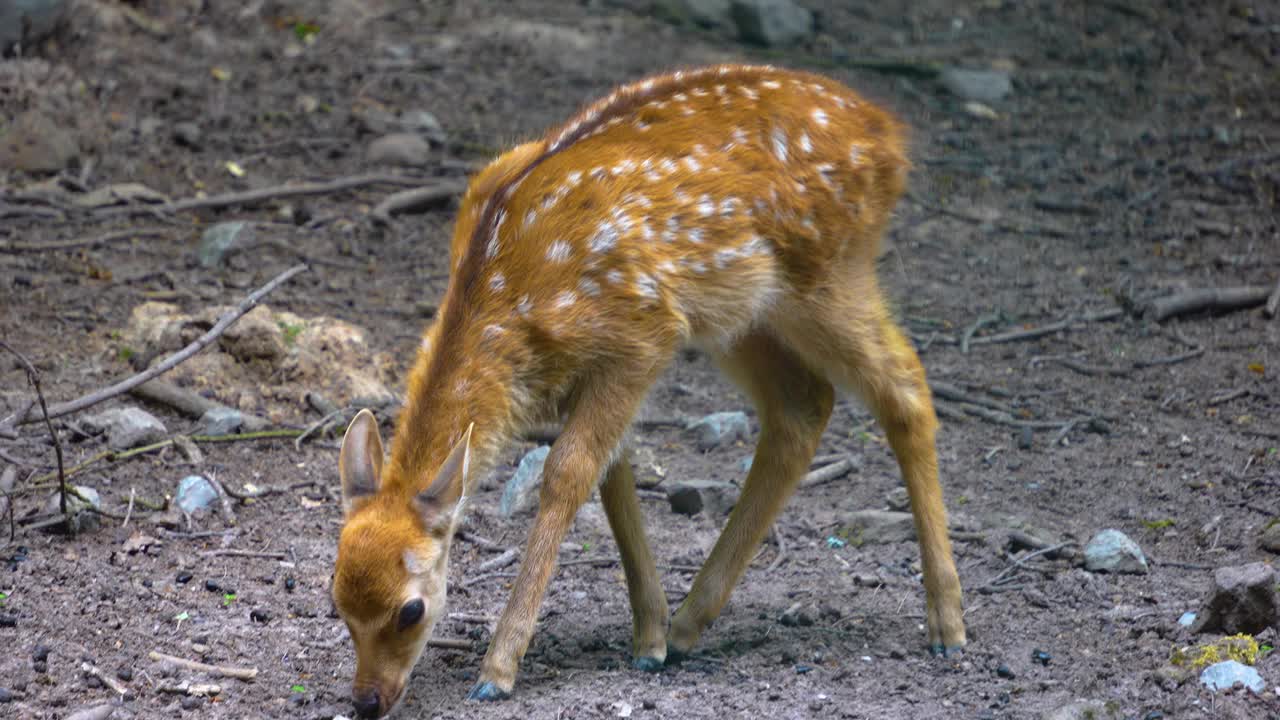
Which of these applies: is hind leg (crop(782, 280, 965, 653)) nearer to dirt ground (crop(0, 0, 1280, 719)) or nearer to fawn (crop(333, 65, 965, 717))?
fawn (crop(333, 65, 965, 717))

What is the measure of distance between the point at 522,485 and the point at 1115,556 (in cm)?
253

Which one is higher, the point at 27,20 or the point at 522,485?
the point at 27,20

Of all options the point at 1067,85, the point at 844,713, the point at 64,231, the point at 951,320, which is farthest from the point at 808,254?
the point at 1067,85

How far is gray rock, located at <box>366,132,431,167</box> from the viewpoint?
9852 mm

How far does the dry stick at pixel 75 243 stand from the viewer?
26.1ft

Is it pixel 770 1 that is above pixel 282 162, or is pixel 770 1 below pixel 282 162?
above

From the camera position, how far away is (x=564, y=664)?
501cm

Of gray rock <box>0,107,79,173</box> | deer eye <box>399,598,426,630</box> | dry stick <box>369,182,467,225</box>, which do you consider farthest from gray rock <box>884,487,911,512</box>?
gray rock <box>0,107,79,173</box>

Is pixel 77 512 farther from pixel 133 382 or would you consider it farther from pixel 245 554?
pixel 245 554

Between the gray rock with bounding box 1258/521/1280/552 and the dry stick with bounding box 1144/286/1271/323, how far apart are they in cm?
260

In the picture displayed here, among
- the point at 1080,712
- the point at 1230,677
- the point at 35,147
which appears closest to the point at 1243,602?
the point at 1230,677

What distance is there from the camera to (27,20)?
1018 centimetres

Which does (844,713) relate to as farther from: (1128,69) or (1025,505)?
(1128,69)

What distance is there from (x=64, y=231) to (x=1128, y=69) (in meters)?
8.38
